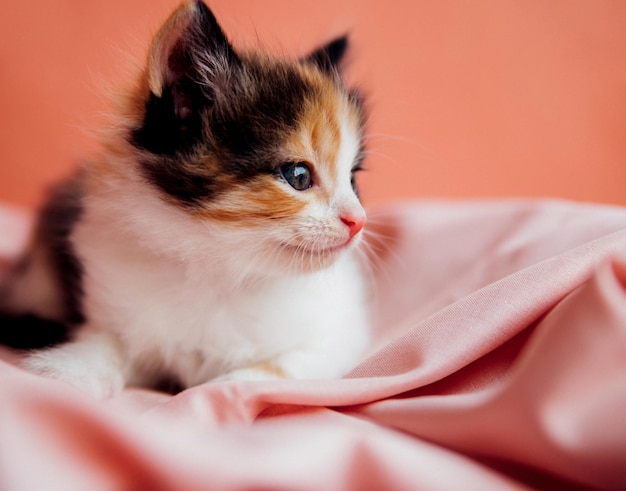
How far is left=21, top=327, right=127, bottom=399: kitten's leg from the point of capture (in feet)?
3.38

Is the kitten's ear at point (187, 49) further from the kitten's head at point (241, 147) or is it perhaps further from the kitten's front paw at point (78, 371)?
the kitten's front paw at point (78, 371)

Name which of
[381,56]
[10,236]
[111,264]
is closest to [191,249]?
[111,264]

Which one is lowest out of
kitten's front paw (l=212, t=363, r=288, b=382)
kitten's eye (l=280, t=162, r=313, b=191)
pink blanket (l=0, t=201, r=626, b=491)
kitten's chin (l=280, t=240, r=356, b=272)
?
kitten's front paw (l=212, t=363, r=288, b=382)

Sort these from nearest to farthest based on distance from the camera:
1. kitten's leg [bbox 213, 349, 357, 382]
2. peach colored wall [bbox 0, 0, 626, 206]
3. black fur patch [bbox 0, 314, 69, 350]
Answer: kitten's leg [bbox 213, 349, 357, 382]
black fur patch [bbox 0, 314, 69, 350]
peach colored wall [bbox 0, 0, 626, 206]

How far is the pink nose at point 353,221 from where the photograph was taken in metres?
1.03

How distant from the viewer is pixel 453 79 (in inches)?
86.7

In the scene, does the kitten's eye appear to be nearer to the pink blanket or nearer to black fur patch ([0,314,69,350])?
the pink blanket

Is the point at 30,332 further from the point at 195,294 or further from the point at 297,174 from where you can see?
the point at 297,174

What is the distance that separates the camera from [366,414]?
34.9 inches

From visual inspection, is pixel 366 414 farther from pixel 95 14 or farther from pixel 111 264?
pixel 95 14

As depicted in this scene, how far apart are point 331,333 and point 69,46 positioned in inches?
60.4

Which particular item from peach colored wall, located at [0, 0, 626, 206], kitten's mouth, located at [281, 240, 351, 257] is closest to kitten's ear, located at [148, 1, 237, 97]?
kitten's mouth, located at [281, 240, 351, 257]

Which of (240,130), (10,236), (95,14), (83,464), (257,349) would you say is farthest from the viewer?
(95,14)

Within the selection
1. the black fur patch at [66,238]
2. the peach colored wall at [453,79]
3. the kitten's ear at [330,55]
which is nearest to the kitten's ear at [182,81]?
the kitten's ear at [330,55]
